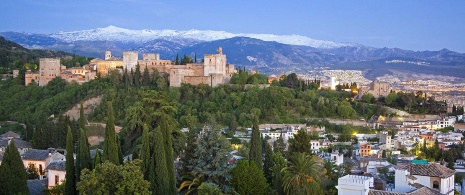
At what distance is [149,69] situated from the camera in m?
54.8

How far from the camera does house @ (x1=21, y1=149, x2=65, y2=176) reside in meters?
29.5

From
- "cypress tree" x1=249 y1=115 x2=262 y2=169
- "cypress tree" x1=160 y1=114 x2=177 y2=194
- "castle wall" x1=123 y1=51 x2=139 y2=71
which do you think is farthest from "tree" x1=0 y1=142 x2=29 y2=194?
"castle wall" x1=123 y1=51 x2=139 y2=71

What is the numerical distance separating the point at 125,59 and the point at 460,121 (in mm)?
32075

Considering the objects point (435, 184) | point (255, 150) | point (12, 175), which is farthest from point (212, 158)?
point (435, 184)

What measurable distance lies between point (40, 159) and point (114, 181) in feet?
48.6

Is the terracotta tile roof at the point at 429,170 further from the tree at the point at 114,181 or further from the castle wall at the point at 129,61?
the castle wall at the point at 129,61

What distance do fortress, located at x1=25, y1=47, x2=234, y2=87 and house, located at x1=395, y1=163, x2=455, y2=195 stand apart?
113 feet

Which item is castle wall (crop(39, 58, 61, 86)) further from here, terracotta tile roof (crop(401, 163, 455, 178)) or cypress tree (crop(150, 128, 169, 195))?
terracotta tile roof (crop(401, 163, 455, 178))

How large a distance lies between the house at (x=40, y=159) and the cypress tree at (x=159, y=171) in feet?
42.5

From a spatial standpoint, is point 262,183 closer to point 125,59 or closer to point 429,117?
point 125,59

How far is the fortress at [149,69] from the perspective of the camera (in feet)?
176

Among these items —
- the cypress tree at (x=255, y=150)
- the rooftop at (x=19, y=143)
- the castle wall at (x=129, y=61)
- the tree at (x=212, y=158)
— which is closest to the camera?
the tree at (x=212, y=158)

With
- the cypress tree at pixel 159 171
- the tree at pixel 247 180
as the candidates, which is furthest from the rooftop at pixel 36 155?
the tree at pixel 247 180

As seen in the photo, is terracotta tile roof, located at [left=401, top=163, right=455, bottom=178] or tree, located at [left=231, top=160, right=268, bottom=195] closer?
tree, located at [left=231, top=160, right=268, bottom=195]
